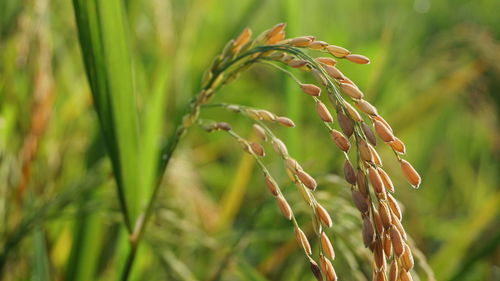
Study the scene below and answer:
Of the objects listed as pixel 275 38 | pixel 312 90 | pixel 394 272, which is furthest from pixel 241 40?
pixel 394 272

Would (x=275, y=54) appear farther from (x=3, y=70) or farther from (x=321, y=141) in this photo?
(x=321, y=141)

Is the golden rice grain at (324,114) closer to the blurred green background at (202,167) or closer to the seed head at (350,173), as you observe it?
the seed head at (350,173)

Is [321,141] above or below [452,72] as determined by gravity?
below

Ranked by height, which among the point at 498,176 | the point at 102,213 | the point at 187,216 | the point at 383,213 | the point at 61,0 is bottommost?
the point at 498,176

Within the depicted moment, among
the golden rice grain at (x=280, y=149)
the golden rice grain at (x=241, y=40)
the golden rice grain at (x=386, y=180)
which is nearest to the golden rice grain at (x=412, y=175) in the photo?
the golden rice grain at (x=386, y=180)

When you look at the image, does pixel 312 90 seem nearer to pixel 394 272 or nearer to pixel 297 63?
pixel 297 63

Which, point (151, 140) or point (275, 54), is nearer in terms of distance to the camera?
point (275, 54)

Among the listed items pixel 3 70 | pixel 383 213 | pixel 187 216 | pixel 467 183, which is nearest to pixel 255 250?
pixel 187 216
